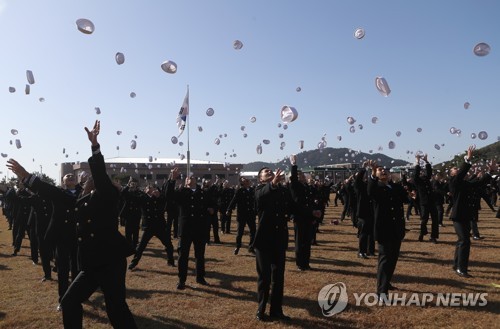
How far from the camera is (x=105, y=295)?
4.66 meters

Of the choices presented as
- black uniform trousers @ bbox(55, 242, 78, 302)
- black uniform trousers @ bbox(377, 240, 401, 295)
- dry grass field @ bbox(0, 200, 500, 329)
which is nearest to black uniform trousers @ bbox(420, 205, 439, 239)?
dry grass field @ bbox(0, 200, 500, 329)

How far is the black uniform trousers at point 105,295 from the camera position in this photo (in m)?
4.57

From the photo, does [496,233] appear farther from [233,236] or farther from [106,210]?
[106,210]

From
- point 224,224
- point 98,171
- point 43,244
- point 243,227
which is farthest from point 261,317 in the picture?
point 224,224

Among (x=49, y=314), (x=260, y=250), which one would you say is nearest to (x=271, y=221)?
(x=260, y=250)

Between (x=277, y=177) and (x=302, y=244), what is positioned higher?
(x=277, y=177)

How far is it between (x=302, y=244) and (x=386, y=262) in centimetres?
310

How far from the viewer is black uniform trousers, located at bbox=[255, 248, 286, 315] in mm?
6219

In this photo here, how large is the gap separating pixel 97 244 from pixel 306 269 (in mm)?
6109

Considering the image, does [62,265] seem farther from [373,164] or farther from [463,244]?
[463,244]

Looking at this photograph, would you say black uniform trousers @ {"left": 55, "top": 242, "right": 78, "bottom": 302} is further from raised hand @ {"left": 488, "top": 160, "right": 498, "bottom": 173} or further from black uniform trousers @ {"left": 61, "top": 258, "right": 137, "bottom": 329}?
raised hand @ {"left": 488, "top": 160, "right": 498, "bottom": 173}

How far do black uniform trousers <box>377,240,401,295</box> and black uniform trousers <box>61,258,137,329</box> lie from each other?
13.8 ft

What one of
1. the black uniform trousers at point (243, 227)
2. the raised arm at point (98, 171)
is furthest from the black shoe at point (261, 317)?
the black uniform trousers at point (243, 227)

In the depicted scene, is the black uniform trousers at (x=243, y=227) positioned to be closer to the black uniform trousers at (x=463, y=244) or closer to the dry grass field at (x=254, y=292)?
the dry grass field at (x=254, y=292)
